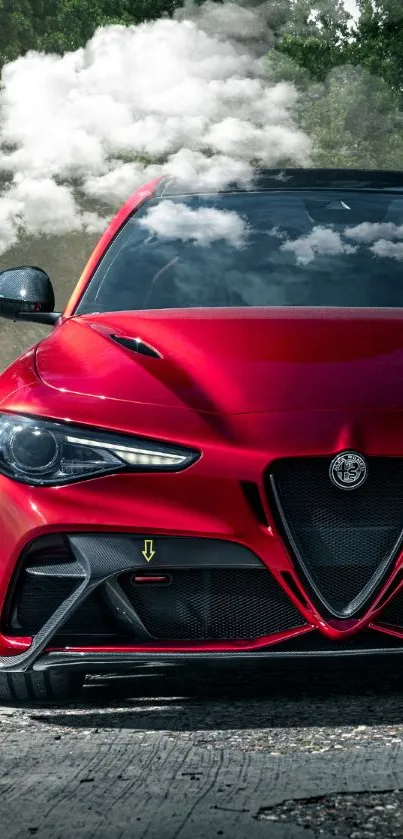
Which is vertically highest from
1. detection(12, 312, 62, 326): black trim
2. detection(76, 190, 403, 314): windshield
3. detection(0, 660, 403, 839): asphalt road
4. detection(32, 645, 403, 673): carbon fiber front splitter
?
detection(76, 190, 403, 314): windshield

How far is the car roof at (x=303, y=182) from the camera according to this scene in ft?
17.7

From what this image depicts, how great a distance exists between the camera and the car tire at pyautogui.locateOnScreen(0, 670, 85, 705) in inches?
158

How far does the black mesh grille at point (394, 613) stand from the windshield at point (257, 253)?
135cm

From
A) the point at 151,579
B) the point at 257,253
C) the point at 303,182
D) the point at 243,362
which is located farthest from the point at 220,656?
the point at 303,182

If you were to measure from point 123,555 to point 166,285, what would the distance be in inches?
57.3

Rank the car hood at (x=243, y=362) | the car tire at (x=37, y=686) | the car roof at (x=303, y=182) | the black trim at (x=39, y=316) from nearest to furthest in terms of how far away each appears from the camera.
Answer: the car hood at (x=243, y=362) < the car tire at (x=37, y=686) < the black trim at (x=39, y=316) < the car roof at (x=303, y=182)

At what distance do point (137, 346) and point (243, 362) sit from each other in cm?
36

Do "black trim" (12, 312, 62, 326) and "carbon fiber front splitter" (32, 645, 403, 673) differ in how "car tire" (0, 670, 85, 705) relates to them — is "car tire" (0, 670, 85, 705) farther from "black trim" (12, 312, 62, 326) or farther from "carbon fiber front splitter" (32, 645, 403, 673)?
"black trim" (12, 312, 62, 326)

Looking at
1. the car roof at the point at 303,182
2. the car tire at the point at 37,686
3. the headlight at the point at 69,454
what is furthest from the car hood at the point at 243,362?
the car roof at the point at 303,182

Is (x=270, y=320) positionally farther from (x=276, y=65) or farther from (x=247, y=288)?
(x=276, y=65)

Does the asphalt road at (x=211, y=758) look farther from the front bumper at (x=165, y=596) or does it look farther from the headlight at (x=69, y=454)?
the headlight at (x=69, y=454)

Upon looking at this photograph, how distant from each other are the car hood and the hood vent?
14 mm

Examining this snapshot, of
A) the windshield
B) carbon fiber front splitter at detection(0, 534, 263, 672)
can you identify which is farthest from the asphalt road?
the windshield

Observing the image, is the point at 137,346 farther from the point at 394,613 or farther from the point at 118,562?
the point at 394,613
